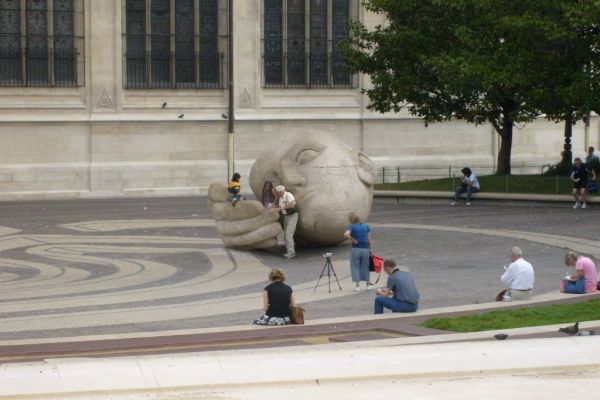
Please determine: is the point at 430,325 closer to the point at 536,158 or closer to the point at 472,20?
the point at 472,20

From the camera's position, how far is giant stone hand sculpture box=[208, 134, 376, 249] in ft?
103

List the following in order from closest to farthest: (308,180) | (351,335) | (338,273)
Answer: (351,335)
(338,273)
(308,180)

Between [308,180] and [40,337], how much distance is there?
11.2 meters

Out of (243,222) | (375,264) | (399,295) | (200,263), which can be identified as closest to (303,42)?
(243,222)

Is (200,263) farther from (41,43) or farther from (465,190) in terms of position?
(41,43)

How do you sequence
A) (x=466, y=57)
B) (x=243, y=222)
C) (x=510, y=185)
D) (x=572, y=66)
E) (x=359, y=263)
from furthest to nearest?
1. (x=510, y=185)
2. (x=466, y=57)
3. (x=572, y=66)
4. (x=243, y=222)
5. (x=359, y=263)

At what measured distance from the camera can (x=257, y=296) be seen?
1022 inches

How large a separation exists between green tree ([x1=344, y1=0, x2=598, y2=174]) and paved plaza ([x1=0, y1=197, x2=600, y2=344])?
3.55m

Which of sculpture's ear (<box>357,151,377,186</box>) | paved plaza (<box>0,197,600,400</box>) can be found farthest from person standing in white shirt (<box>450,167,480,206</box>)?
sculpture's ear (<box>357,151,377,186</box>)

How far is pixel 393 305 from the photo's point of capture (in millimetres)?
22500

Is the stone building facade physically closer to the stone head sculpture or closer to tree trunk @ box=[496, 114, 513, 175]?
tree trunk @ box=[496, 114, 513, 175]

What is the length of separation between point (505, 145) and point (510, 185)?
307 cm

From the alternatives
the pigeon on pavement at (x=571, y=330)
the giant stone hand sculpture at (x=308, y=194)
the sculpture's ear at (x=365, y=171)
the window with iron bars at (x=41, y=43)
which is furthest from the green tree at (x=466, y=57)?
the pigeon on pavement at (x=571, y=330)

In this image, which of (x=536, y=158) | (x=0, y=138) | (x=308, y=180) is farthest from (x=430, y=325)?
(x=536, y=158)
